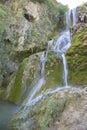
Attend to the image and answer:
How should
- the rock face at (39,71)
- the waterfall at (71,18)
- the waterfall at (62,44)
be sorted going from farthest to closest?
the waterfall at (71,18) < the waterfall at (62,44) < the rock face at (39,71)

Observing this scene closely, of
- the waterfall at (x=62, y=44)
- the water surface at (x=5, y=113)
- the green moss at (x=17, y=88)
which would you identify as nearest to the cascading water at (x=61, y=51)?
the waterfall at (x=62, y=44)

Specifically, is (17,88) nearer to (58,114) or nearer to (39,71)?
(39,71)

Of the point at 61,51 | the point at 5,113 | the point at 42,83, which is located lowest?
the point at 5,113

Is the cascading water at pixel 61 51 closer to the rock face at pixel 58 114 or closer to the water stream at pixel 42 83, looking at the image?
the water stream at pixel 42 83

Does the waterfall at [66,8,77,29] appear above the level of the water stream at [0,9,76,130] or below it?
above

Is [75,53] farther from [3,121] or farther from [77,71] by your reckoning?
[3,121]

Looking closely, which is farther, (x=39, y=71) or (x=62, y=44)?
(x=62, y=44)

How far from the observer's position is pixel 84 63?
40.6ft

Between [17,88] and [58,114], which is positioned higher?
[58,114]

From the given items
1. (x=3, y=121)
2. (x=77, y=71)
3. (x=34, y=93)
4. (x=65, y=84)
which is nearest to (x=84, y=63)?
(x=77, y=71)

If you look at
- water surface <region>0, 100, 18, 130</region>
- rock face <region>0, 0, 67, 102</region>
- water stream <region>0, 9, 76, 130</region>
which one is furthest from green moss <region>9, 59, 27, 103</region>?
water stream <region>0, 9, 76, 130</region>

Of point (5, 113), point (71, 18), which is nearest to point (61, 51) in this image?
point (5, 113)

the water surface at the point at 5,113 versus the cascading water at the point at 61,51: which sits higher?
the cascading water at the point at 61,51

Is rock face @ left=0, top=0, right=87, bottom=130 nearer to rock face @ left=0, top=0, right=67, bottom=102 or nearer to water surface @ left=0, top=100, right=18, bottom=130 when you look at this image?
rock face @ left=0, top=0, right=67, bottom=102
